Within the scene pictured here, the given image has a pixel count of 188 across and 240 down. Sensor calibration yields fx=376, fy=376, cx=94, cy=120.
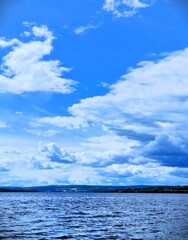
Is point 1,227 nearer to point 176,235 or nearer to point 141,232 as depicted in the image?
point 141,232

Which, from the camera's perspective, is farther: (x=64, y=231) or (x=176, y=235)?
(x=64, y=231)

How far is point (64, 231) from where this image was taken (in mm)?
44562

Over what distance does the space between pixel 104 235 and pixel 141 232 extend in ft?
17.9

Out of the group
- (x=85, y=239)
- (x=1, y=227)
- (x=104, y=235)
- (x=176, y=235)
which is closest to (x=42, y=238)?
(x=85, y=239)

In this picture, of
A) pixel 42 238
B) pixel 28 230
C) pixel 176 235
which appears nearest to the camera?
pixel 42 238

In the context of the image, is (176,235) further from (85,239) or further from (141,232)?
(85,239)

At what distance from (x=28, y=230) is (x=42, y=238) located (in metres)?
6.94

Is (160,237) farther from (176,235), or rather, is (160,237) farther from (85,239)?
(85,239)

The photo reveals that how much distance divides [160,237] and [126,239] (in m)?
4.14

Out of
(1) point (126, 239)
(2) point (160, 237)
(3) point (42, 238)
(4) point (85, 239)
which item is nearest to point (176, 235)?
(2) point (160, 237)

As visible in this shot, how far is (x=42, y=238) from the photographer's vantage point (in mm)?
38125

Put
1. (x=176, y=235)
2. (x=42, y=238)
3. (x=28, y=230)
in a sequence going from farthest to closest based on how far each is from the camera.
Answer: (x=28, y=230)
(x=176, y=235)
(x=42, y=238)

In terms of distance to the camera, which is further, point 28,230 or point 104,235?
point 28,230

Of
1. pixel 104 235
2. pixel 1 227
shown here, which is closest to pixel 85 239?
pixel 104 235
